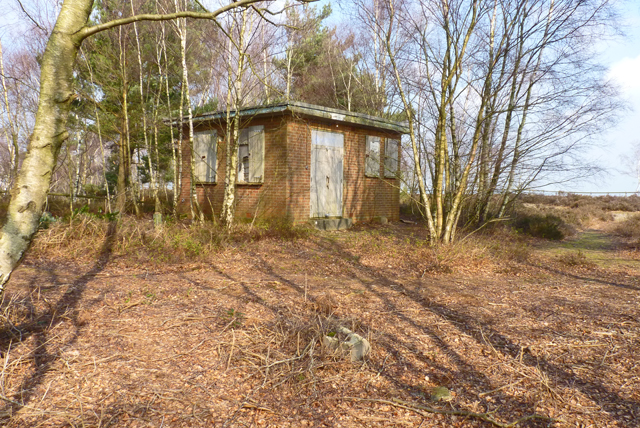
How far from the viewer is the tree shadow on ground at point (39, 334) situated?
2709 millimetres

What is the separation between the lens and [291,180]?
36.1 ft

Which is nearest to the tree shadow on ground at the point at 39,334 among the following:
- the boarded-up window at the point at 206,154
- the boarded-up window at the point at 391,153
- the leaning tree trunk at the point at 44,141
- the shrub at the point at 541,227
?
the leaning tree trunk at the point at 44,141

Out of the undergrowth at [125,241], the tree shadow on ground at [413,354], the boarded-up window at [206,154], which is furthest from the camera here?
→ the boarded-up window at [206,154]

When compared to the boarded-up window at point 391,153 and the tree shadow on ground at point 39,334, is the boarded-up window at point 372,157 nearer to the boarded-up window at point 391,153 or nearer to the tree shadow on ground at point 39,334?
the boarded-up window at point 391,153

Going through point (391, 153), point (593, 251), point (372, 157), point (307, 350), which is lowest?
point (307, 350)

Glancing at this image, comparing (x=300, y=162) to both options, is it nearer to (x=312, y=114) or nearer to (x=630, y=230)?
(x=312, y=114)

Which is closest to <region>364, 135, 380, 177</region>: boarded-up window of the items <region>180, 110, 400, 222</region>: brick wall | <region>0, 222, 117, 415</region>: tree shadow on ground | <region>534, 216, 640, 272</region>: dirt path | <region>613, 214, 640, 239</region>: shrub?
<region>180, 110, 400, 222</region>: brick wall

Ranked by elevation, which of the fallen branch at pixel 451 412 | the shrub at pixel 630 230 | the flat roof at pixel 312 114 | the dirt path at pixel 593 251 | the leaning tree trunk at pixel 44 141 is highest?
the flat roof at pixel 312 114

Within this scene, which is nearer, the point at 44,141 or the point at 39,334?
the point at 44,141

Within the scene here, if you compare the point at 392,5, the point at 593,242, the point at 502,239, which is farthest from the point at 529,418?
the point at 593,242

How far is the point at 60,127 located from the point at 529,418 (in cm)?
355

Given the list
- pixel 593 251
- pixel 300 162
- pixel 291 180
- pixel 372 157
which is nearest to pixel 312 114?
pixel 300 162

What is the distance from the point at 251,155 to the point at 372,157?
390cm

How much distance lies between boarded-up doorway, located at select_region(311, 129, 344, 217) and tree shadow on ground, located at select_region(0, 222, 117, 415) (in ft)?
23.4
